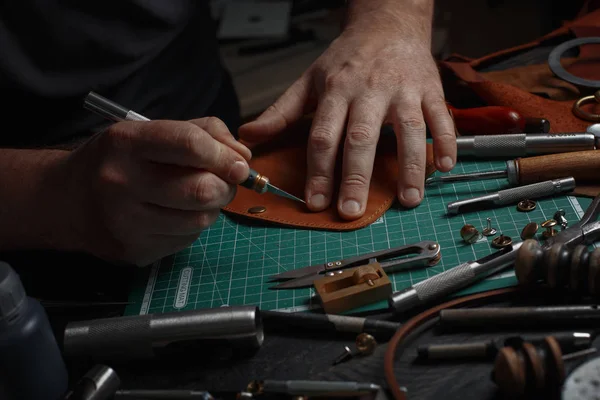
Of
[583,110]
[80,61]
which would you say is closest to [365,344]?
[583,110]

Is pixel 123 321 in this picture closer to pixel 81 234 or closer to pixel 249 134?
pixel 81 234

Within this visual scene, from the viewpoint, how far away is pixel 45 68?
1428 mm

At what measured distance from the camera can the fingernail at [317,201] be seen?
1271 millimetres

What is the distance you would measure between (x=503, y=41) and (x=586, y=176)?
201cm

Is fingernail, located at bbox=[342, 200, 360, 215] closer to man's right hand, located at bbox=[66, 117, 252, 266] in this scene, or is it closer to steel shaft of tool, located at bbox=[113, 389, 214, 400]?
man's right hand, located at bbox=[66, 117, 252, 266]

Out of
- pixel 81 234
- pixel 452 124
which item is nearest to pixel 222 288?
pixel 81 234

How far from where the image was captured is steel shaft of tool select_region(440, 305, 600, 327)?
93 centimetres

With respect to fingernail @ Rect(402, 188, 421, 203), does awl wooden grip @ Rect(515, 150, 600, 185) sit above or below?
above

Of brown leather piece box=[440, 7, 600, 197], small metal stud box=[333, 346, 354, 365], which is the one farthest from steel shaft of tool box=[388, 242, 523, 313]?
brown leather piece box=[440, 7, 600, 197]

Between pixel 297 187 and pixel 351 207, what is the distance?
149mm

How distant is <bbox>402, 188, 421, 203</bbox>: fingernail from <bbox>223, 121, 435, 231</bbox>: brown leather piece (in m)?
0.03

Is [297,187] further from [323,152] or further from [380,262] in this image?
[380,262]

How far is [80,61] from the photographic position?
4.78 feet

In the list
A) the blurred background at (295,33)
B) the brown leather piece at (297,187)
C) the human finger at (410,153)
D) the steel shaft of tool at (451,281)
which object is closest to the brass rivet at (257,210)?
the brown leather piece at (297,187)
